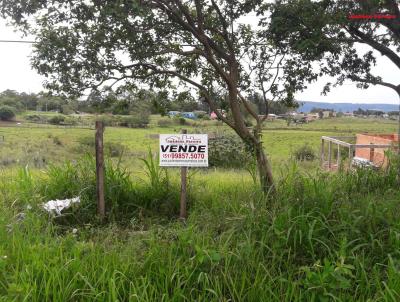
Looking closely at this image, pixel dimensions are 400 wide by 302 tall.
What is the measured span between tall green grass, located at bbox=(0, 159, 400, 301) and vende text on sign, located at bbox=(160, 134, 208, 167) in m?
0.56

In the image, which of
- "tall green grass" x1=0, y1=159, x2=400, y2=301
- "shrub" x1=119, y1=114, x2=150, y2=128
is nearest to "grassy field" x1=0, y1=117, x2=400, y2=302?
"tall green grass" x1=0, y1=159, x2=400, y2=301

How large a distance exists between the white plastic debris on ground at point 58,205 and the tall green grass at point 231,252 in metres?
0.11

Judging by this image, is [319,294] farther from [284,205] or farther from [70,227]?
[70,227]

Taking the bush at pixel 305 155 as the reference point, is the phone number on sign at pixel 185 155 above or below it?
above

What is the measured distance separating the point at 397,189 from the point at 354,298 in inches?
93.3

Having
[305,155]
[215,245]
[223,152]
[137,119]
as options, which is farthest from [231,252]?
[305,155]

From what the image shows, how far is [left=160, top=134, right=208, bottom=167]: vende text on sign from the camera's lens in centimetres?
450

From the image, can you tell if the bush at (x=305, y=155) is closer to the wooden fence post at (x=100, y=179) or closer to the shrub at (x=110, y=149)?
the shrub at (x=110, y=149)

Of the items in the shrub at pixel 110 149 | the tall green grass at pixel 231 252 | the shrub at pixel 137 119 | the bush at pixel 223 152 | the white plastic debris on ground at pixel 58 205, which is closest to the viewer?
the tall green grass at pixel 231 252

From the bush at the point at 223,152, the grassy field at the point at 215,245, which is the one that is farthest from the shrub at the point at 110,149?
the bush at the point at 223,152

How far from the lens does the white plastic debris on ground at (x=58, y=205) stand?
408 centimetres

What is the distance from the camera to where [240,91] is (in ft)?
17.2

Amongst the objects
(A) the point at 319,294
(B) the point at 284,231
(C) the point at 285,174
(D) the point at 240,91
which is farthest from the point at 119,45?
(A) the point at 319,294

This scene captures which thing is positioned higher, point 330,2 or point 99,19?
point 330,2
